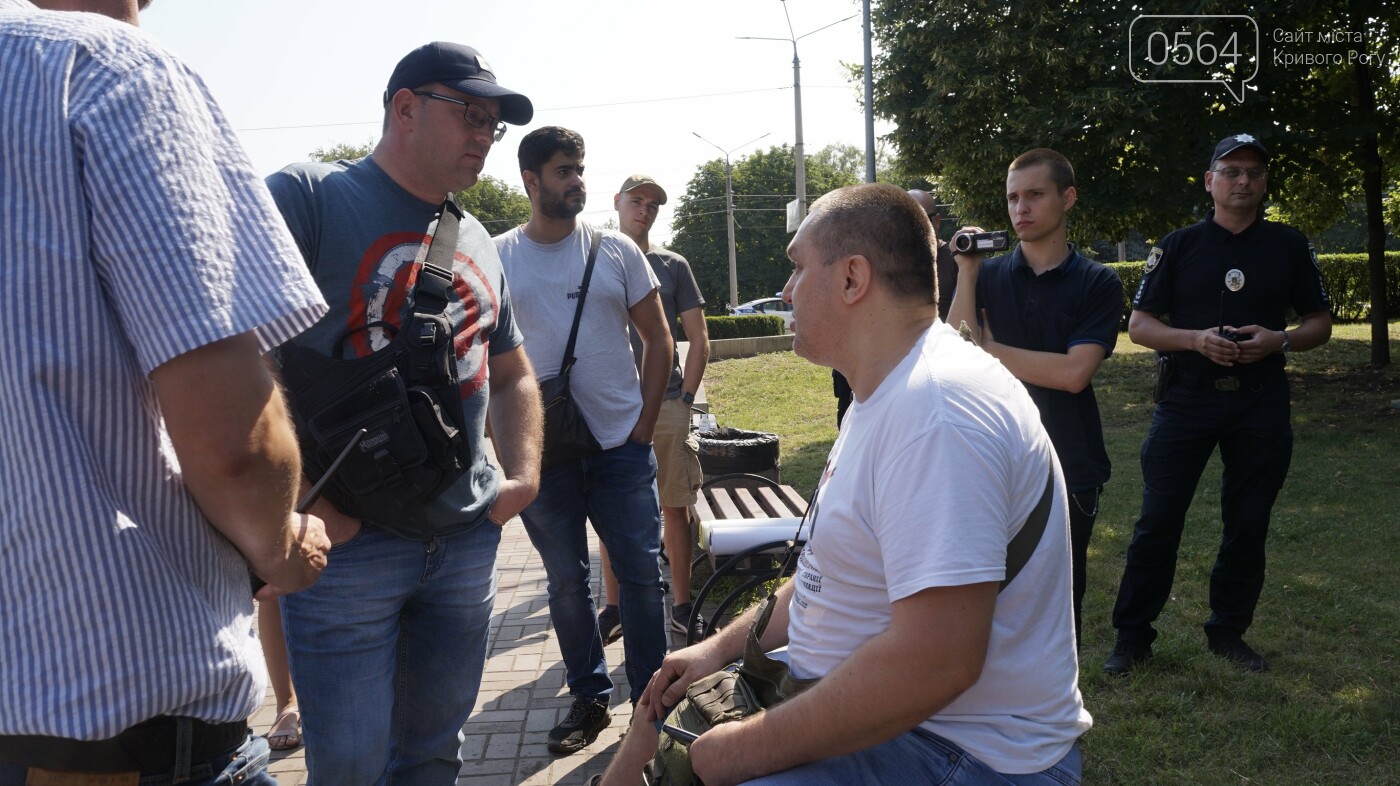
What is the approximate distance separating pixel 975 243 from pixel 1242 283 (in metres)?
1.38

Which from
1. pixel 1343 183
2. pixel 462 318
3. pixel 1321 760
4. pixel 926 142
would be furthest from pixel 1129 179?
pixel 462 318

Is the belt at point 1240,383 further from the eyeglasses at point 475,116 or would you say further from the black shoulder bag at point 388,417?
the black shoulder bag at point 388,417

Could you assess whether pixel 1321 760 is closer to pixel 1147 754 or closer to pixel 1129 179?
pixel 1147 754

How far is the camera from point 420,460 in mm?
2229

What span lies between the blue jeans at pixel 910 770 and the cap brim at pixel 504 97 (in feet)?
5.63

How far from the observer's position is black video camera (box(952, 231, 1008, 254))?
4.09 meters

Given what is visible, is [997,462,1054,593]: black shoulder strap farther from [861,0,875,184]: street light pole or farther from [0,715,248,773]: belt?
[861,0,875,184]: street light pole

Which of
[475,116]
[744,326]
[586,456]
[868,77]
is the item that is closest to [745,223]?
[744,326]

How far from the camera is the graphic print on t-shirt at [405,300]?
238 centimetres

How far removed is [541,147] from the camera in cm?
412

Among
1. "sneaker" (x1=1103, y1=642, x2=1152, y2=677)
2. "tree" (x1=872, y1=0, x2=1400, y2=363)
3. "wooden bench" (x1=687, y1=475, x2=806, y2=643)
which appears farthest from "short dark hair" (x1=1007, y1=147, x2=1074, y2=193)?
"tree" (x1=872, y1=0, x2=1400, y2=363)

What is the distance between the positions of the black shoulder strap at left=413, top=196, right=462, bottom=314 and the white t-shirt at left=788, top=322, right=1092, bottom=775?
101 centimetres

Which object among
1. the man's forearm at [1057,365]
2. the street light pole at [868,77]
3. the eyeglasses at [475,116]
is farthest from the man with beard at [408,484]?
the street light pole at [868,77]

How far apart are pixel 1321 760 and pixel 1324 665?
1.03 m
